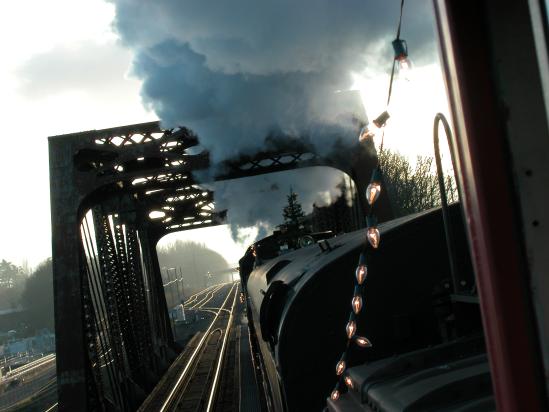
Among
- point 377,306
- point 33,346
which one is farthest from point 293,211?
point 33,346

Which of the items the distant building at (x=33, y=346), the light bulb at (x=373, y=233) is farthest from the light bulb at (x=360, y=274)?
the distant building at (x=33, y=346)

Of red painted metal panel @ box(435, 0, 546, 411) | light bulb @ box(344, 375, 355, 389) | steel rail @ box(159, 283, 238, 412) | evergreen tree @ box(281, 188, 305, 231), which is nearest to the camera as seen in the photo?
red painted metal panel @ box(435, 0, 546, 411)

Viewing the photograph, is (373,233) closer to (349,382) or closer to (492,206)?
(492,206)

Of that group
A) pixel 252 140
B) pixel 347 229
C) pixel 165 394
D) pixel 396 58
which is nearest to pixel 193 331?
pixel 165 394

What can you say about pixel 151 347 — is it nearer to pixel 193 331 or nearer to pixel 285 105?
pixel 285 105

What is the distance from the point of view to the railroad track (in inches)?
A: 632

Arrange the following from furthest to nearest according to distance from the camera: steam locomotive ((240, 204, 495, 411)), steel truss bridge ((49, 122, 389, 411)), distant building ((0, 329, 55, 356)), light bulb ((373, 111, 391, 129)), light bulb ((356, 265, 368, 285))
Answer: distant building ((0, 329, 55, 356)), steel truss bridge ((49, 122, 389, 411)), steam locomotive ((240, 204, 495, 411)), light bulb ((356, 265, 368, 285)), light bulb ((373, 111, 391, 129))

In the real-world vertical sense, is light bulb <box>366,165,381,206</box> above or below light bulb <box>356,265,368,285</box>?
above

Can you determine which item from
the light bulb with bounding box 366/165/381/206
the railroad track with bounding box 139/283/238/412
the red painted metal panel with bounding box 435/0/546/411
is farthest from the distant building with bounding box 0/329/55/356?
the red painted metal panel with bounding box 435/0/546/411

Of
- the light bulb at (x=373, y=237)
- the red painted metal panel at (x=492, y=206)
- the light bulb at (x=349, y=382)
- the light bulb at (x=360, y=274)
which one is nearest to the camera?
the red painted metal panel at (x=492, y=206)

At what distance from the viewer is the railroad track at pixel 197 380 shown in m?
16.0

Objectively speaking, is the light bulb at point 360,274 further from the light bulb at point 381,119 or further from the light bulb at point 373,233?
the light bulb at point 381,119

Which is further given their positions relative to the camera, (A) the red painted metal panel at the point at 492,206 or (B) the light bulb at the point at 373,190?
(B) the light bulb at the point at 373,190

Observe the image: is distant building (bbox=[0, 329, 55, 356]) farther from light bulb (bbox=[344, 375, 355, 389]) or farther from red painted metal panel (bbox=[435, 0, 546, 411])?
red painted metal panel (bbox=[435, 0, 546, 411])
